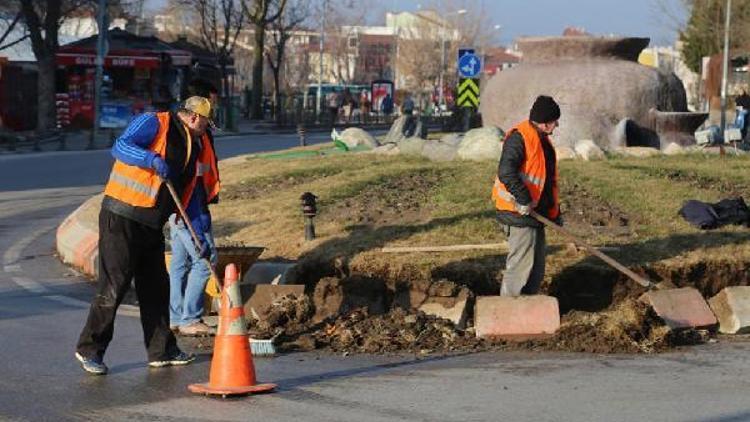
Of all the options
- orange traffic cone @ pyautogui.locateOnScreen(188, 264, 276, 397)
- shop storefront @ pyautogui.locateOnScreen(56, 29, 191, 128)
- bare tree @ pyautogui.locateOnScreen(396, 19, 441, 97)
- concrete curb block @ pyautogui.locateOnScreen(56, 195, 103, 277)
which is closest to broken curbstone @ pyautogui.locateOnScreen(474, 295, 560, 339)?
orange traffic cone @ pyautogui.locateOnScreen(188, 264, 276, 397)

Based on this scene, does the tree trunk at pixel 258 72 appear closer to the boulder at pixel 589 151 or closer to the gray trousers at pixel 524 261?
the boulder at pixel 589 151

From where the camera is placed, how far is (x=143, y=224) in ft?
27.4

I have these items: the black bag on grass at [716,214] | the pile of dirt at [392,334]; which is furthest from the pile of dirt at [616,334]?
the black bag on grass at [716,214]

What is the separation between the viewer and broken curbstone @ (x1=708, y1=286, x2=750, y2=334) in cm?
998

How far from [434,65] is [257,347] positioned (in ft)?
290

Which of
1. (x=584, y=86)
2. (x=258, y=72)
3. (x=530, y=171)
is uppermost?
(x=584, y=86)

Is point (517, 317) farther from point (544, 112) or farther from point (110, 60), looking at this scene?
point (110, 60)

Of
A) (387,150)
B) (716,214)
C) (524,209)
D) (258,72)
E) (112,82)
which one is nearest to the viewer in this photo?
(524,209)

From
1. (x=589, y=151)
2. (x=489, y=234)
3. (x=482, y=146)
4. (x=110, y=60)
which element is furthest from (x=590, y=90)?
(x=110, y=60)

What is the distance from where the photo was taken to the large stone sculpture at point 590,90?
66.3ft

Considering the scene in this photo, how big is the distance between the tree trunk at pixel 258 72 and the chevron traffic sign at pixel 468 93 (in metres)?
28.9

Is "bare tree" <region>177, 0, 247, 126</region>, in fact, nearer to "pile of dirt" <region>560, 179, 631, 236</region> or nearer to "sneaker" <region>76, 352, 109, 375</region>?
"pile of dirt" <region>560, 179, 631, 236</region>

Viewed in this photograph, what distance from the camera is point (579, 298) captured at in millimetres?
11156

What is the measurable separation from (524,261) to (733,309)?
1595 millimetres
